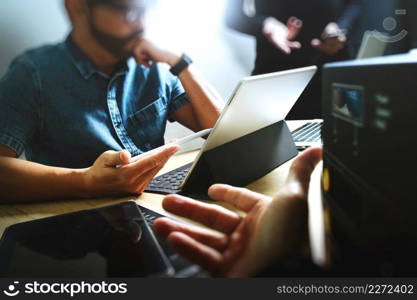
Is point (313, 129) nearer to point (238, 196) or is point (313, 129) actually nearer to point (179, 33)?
point (179, 33)

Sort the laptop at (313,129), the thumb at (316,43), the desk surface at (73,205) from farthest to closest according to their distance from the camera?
the thumb at (316,43) → the laptop at (313,129) → the desk surface at (73,205)

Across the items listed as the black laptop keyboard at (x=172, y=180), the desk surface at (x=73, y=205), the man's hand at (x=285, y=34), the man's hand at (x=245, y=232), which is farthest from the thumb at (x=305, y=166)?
the man's hand at (x=285, y=34)

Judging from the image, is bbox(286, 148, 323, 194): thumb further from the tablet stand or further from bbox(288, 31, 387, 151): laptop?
bbox(288, 31, 387, 151): laptop

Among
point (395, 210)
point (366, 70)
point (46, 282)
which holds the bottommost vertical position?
point (46, 282)

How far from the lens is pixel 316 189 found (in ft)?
1.58

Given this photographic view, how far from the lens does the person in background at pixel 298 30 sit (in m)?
1.35

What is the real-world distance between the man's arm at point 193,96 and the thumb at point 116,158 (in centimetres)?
39

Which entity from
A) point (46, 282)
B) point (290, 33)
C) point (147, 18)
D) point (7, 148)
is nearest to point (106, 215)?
point (46, 282)

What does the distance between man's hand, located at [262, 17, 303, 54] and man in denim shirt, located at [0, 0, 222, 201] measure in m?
0.51

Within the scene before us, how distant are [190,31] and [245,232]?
2.63ft

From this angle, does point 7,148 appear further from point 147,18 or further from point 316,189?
point 316,189

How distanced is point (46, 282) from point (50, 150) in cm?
45

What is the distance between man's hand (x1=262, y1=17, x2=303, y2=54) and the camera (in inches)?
55.6

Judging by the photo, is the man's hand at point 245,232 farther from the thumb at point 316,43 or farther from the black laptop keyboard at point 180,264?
the thumb at point 316,43
